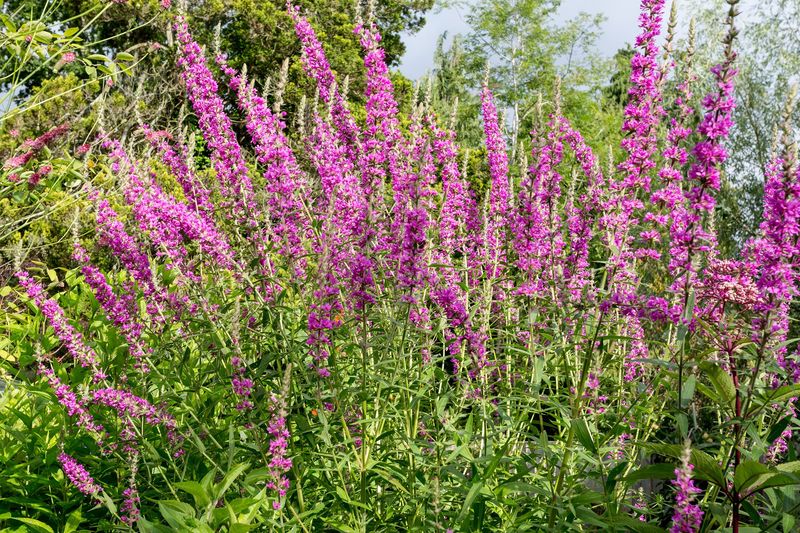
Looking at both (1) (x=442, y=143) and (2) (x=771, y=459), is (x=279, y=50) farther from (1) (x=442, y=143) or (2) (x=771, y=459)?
(2) (x=771, y=459)

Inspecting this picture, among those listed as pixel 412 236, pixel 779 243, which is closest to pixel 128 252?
pixel 412 236

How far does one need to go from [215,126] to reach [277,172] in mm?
481

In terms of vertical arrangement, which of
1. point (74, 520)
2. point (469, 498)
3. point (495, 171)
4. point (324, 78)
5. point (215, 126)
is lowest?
point (74, 520)

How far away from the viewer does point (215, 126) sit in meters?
3.87

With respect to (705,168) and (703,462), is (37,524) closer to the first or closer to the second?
(703,462)

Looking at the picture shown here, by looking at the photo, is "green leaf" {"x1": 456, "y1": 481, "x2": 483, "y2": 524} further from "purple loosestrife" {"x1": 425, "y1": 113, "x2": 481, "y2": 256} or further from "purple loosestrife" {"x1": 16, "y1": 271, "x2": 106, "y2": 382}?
"purple loosestrife" {"x1": 16, "y1": 271, "x2": 106, "y2": 382}

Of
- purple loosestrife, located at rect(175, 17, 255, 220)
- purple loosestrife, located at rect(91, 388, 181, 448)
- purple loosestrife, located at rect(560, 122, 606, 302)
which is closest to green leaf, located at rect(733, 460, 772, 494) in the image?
purple loosestrife, located at rect(560, 122, 606, 302)

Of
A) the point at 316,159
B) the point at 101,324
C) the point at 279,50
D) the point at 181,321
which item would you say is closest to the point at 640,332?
the point at 316,159

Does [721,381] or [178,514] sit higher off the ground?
[721,381]

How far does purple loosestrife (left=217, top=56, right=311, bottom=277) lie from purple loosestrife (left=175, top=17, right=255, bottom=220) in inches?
4.6

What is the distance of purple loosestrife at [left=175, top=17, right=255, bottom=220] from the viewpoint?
12.6 ft

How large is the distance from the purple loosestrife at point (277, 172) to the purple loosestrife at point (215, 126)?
116mm

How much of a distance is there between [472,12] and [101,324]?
24.1m

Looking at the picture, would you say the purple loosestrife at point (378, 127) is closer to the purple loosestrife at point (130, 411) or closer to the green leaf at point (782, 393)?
the purple loosestrife at point (130, 411)
